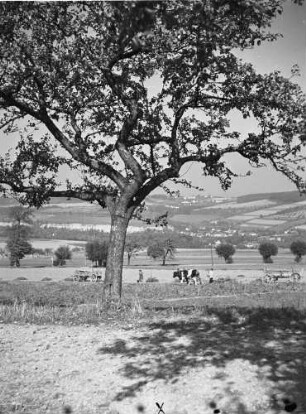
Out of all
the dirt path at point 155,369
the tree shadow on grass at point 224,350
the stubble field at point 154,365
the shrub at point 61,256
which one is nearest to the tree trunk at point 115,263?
the stubble field at point 154,365

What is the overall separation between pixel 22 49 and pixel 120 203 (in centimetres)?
562

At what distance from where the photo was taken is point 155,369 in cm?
785

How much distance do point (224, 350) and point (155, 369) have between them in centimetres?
149

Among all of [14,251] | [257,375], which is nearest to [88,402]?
[257,375]

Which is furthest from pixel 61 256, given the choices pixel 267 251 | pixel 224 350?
pixel 224 350

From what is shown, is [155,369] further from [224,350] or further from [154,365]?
[224,350]

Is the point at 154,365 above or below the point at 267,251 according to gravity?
below

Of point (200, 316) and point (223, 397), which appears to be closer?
point (223, 397)

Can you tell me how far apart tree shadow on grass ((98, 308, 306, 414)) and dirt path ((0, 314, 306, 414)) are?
0.06ft

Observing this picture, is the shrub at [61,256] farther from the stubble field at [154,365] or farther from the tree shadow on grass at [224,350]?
the tree shadow on grass at [224,350]

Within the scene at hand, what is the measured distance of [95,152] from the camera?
1836 centimetres

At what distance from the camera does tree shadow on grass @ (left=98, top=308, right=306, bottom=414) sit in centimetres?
698

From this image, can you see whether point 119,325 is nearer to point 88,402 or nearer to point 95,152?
point 88,402

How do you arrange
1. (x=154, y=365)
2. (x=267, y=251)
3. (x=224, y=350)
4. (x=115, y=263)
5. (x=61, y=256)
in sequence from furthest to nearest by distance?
1. (x=61, y=256)
2. (x=267, y=251)
3. (x=115, y=263)
4. (x=224, y=350)
5. (x=154, y=365)
